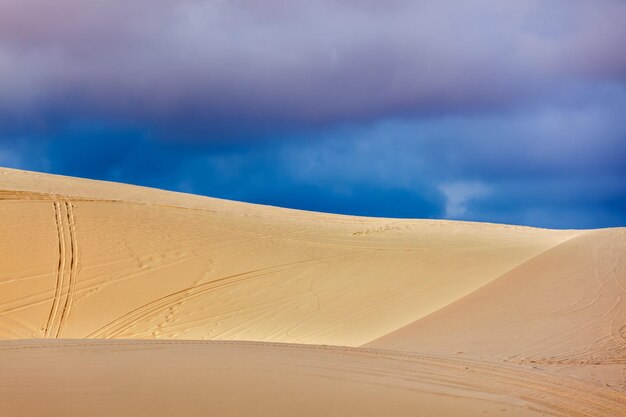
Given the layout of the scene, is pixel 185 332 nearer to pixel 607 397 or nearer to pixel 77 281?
pixel 77 281

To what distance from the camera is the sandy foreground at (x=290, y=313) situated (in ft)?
26.6

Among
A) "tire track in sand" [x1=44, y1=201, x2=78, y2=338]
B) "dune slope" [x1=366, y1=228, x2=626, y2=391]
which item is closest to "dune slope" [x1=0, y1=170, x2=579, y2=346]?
"tire track in sand" [x1=44, y1=201, x2=78, y2=338]

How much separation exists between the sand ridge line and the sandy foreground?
40mm

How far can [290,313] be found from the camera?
17.6 m

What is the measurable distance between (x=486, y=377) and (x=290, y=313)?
8521mm

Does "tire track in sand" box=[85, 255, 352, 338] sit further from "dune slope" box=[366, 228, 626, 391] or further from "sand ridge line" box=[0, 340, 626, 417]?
"dune slope" box=[366, 228, 626, 391]

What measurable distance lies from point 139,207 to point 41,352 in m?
15.7

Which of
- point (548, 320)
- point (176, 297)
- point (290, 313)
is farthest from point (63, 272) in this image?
point (548, 320)

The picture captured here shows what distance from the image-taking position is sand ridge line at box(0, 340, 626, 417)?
332 inches

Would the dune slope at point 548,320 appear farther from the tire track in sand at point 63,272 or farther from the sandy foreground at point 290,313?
the tire track in sand at point 63,272

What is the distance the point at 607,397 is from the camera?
8.79m

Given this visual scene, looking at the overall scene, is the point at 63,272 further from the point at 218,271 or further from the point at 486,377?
the point at 486,377

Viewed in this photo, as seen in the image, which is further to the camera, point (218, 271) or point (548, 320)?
point (218, 271)

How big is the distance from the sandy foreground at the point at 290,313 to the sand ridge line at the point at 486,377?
1.6 inches
